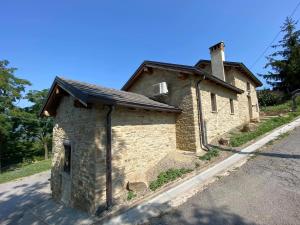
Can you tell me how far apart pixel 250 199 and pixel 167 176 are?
3.24m

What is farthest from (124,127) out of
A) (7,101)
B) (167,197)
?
(7,101)

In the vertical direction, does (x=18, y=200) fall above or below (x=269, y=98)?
below

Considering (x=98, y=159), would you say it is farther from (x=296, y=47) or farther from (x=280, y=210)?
(x=296, y=47)

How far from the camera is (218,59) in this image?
14.6 metres

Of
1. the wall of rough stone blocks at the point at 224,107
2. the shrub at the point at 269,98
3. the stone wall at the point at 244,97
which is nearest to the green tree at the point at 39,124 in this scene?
the wall of rough stone blocks at the point at 224,107

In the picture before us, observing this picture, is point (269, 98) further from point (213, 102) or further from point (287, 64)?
point (213, 102)

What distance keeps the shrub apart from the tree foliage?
31169 millimetres

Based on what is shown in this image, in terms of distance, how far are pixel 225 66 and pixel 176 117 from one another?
7.84 metres

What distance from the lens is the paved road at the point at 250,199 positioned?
165 inches

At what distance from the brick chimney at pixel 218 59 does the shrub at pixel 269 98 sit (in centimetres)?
1487

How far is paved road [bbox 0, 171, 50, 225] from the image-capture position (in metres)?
8.88

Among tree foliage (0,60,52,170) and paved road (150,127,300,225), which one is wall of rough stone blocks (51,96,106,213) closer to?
paved road (150,127,300,225)

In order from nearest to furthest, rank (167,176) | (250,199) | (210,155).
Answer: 1. (250,199)
2. (167,176)
3. (210,155)

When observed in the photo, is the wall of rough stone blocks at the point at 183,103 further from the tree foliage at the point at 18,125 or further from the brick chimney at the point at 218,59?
the tree foliage at the point at 18,125
